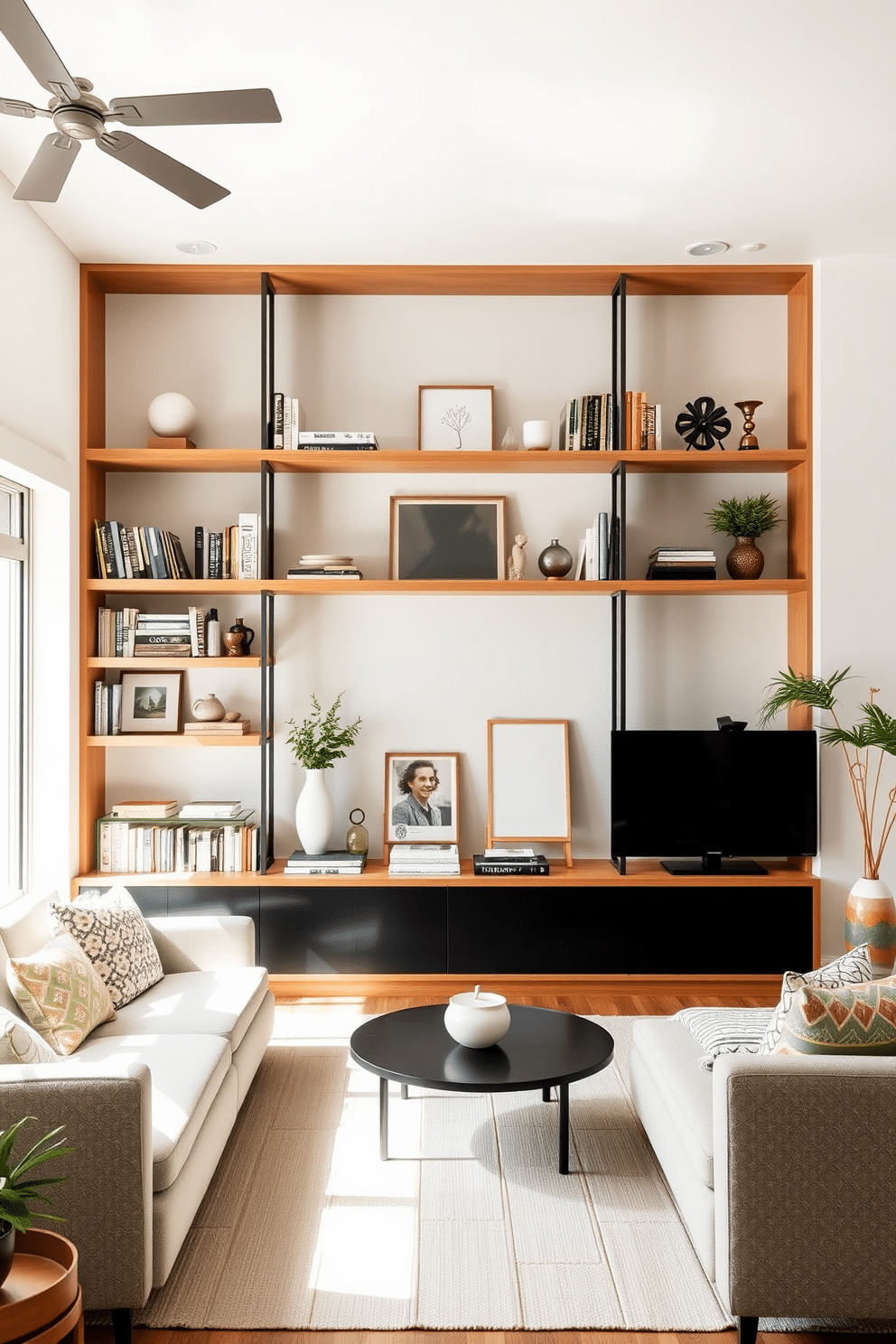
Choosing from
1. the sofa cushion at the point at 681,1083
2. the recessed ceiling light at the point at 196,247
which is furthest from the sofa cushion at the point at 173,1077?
the recessed ceiling light at the point at 196,247

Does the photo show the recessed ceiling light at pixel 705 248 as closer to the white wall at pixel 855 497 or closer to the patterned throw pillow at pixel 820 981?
the white wall at pixel 855 497

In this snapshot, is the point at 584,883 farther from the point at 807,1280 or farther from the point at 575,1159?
the point at 807,1280

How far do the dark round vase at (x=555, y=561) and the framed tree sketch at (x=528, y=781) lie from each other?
696 millimetres

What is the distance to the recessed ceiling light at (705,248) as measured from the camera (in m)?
4.12

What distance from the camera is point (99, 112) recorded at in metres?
2.22

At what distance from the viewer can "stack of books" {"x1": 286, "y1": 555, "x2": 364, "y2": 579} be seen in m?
4.31

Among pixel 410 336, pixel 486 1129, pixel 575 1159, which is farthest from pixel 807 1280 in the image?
pixel 410 336

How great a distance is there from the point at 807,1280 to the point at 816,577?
2972 millimetres

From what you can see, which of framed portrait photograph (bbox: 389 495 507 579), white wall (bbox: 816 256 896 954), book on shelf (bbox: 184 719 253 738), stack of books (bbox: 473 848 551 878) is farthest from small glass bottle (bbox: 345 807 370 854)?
white wall (bbox: 816 256 896 954)

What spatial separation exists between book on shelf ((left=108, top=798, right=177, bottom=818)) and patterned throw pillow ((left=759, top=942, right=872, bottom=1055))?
2857 millimetres

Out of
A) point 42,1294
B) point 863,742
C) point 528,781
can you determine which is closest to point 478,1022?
point 42,1294

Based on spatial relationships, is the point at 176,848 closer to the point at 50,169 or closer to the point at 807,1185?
the point at 50,169

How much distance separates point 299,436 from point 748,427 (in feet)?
6.41

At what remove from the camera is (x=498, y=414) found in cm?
464
